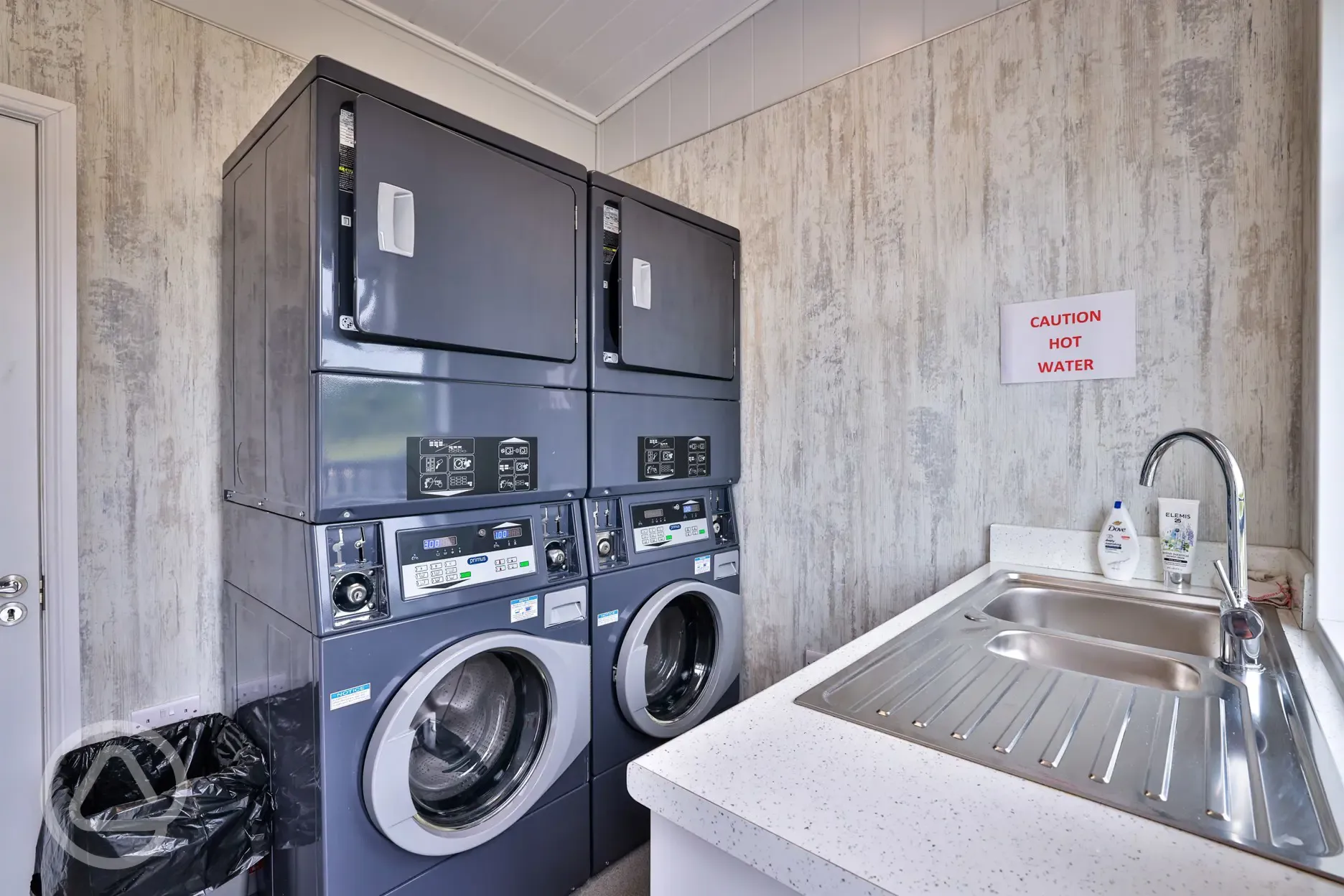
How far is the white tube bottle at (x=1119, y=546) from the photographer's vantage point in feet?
5.09

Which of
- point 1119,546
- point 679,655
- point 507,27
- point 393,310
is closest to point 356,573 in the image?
point 393,310

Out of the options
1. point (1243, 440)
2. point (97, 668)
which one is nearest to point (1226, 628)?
point (1243, 440)

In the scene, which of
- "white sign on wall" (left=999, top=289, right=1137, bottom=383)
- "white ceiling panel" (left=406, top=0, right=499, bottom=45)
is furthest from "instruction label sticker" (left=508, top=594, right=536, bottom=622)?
"white ceiling panel" (left=406, top=0, right=499, bottom=45)

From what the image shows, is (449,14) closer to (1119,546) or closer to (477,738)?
(477,738)

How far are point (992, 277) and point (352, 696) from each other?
2045 millimetres

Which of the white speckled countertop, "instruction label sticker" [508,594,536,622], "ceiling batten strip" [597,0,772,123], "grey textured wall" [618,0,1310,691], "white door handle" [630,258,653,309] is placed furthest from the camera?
"ceiling batten strip" [597,0,772,123]

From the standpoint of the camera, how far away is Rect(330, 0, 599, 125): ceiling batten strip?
2125 mm

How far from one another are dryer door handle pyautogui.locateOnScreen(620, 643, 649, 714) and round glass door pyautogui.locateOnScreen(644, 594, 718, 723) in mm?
214

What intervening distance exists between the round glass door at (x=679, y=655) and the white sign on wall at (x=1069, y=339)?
4.27ft

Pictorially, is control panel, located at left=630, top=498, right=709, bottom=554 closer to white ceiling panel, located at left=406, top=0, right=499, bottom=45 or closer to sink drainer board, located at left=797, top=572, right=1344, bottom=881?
sink drainer board, located at left=797, top=572, right=1344, bottom=881

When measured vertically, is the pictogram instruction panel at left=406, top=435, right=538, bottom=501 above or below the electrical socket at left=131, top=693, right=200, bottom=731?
above

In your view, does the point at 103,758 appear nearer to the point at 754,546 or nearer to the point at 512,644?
the point at 512,644

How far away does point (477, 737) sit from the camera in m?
1.68
